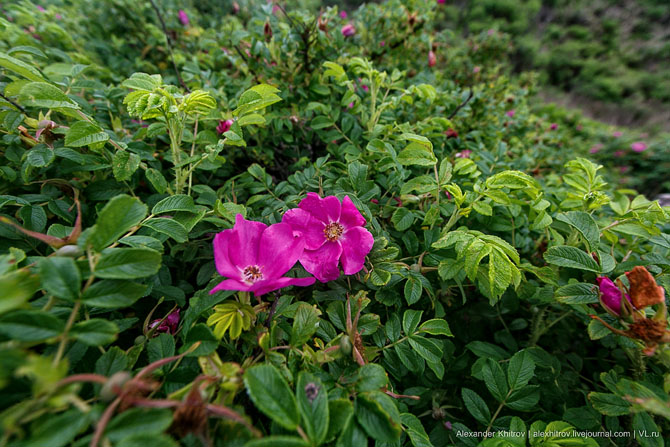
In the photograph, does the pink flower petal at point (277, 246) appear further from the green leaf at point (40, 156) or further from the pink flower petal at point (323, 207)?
the green leaf at point (40, 156)

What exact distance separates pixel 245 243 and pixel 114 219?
0.78 ft

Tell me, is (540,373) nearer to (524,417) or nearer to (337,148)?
(524,417)

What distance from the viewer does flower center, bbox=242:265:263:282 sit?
0.65m

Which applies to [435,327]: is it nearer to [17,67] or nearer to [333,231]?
[333,231]

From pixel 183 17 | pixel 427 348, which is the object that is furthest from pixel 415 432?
pixel 183 17

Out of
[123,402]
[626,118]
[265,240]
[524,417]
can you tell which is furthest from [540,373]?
[626,118]

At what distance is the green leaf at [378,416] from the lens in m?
0.40

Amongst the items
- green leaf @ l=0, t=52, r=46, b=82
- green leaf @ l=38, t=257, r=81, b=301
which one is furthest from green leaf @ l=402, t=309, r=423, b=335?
green leaf @ l=0, t=52, r=46, b=82

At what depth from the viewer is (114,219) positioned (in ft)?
1.43

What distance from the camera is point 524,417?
780 millimetres

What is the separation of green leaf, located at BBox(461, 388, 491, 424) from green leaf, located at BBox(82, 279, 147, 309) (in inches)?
28.4

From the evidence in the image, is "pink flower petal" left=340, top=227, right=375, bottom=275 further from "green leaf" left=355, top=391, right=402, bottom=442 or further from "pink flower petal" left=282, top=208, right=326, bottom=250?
"green leaf" left=355, top=391, right=402, bottom=442

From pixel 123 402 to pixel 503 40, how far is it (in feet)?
13.1

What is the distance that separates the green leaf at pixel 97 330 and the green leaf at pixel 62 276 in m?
0.04
